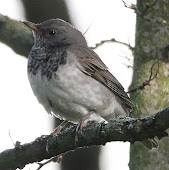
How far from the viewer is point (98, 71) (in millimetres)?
6695

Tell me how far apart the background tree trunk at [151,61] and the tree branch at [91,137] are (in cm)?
103

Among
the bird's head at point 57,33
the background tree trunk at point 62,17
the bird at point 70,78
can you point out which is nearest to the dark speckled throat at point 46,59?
the bird at point 70,78

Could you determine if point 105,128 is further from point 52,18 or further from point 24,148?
point 52,18

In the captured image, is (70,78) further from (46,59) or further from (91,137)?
(91,137)

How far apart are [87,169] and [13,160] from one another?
171cm

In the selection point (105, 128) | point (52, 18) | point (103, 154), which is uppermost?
point (52, 18)

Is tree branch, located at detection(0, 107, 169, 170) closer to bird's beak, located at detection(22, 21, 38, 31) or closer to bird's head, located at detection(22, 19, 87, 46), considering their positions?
bird's beak, located at detection(22, 21, 38, 31)

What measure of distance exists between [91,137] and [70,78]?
1612mm

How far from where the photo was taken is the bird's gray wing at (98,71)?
254 inches

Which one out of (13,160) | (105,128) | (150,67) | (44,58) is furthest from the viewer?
(44,58)

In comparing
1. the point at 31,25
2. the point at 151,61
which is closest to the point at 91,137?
the point at 151,61

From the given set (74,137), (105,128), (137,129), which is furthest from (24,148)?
(137,129)

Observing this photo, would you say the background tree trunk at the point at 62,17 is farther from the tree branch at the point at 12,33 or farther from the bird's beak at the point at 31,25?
the tree branch at the point at 12,33

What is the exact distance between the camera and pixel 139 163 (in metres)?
5.41
